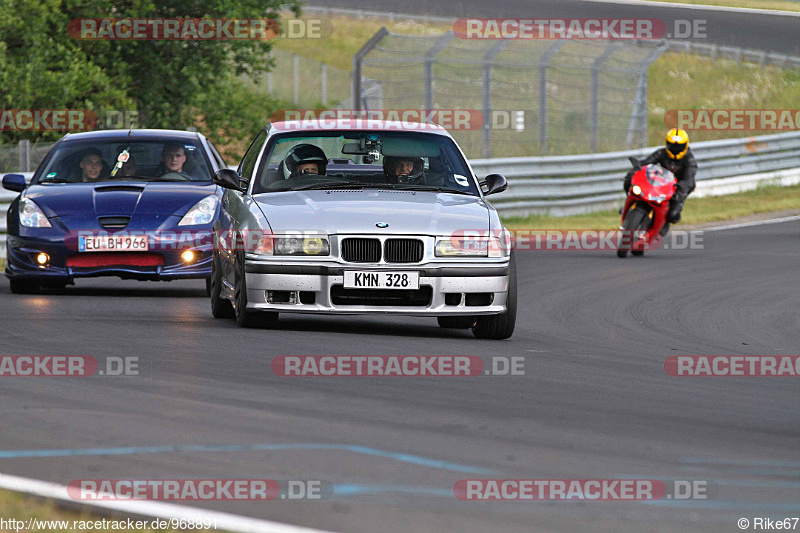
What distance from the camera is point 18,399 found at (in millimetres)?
7176

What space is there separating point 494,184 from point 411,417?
13.3ft

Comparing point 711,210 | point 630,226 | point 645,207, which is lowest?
point 711,210

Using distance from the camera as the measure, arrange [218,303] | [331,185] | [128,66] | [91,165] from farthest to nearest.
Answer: [128,66]
[91,165]
[218,303]
[331,185]

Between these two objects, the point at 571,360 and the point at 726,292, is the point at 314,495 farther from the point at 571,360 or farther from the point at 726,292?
the point at 726,292

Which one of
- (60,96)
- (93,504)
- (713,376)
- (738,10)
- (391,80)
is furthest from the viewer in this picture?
(738,10)

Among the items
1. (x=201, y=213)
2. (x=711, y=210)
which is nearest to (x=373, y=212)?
(x=201, y=213)

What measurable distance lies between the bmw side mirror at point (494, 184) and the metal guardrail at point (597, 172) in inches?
425

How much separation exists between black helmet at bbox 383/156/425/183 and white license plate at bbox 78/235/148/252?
265 centimetres

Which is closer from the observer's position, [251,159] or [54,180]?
[251,159]

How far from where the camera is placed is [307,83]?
39.1m

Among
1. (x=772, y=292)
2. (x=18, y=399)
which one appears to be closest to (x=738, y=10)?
(x=772, y=292)

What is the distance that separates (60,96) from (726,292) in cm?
1234

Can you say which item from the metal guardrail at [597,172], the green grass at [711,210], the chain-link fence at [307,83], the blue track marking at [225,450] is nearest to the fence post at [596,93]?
the metal guardrail at [597,172]

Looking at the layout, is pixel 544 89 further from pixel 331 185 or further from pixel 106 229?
pixel 331 185
